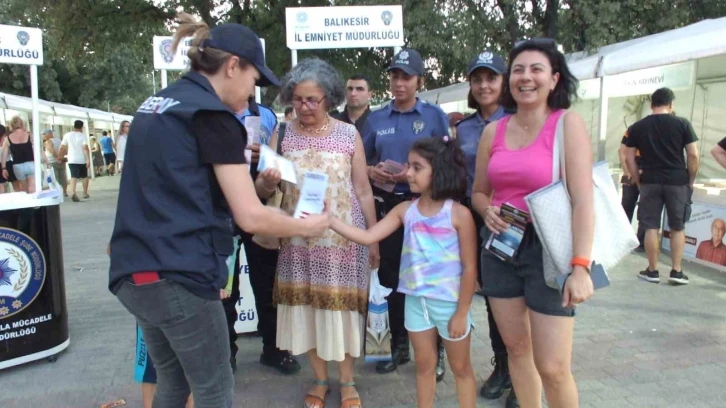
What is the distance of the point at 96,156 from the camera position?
23.8 meters

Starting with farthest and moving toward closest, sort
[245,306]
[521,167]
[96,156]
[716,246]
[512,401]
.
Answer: [96,156] < [716,246] < [245,306] < [512,401] < [521,167]

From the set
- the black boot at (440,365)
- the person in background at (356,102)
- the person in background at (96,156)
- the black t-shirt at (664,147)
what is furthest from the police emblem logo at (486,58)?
the person in background at (96,156)

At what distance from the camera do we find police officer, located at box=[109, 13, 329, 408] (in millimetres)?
1826

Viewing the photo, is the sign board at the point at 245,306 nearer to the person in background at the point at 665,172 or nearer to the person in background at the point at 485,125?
the person in background at the point at 485,125

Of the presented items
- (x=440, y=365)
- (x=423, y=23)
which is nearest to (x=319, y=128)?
(x=440, y=365)

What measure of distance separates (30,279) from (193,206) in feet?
8.46

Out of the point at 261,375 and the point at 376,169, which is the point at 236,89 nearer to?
the point at 376,169

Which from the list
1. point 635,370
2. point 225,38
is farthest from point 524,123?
point 635,370

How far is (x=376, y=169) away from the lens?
3367 mm

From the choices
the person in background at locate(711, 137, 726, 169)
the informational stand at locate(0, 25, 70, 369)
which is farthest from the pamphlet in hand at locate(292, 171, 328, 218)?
the person in background at locate(711, 137, 726, 169)

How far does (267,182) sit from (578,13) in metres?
12.6

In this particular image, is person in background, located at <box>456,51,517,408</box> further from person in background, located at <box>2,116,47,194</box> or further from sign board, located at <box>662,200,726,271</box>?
person in background, located at <box>2,116,47,194</box>

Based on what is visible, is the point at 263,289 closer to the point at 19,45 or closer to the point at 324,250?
the point at 324,250

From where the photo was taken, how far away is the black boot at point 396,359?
147 inches
